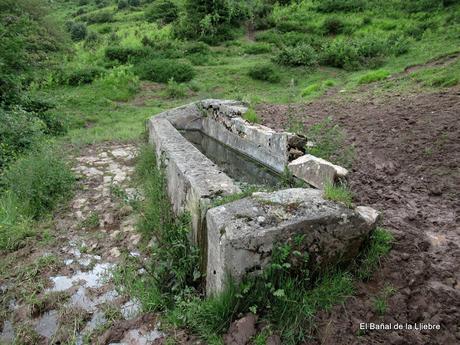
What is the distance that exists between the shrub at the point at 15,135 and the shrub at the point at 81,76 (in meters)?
6.06

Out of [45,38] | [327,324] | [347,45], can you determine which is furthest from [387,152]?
[45,38]

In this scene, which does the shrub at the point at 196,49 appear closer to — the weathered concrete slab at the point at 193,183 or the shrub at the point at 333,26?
the shrub at the point at 333,26

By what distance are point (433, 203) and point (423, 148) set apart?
4.03ft

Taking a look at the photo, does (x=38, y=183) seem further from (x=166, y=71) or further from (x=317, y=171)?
(x=166, y=71)

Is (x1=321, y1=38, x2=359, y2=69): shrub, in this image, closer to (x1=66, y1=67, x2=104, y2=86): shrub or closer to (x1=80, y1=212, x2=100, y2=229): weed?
(x1=66, y1=67, x2=104, y2=86): shrub

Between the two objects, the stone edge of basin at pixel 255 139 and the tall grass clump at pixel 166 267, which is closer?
the tall grass clump at pixel 166 267

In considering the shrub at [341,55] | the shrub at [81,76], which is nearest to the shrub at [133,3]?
the shrub at [81,76]

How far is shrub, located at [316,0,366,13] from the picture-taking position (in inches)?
746

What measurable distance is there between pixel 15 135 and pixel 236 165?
4276 mm

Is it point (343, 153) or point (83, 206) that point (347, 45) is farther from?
point (83, 206)

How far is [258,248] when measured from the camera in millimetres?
2605

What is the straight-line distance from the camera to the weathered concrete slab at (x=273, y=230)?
2.59 metres

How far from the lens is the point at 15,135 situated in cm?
690

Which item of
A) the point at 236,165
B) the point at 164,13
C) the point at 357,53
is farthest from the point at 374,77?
the point at 164,13
